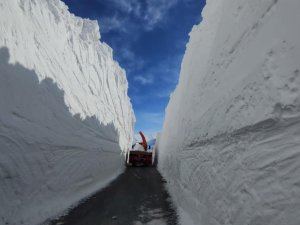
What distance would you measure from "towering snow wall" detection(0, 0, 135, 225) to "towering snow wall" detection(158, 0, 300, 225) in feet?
14.5

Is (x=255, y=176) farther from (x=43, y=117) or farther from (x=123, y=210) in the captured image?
(x=43, y=117)

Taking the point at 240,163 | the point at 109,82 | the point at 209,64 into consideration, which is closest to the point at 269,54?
the point at 240,163

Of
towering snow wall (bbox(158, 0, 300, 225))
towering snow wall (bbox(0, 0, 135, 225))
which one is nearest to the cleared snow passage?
towering snow wall (bbox(158, 0, 300, 225))

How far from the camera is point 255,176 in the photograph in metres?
3.41

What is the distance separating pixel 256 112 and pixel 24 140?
19.1ft

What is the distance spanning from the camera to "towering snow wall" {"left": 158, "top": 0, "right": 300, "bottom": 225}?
110 inches

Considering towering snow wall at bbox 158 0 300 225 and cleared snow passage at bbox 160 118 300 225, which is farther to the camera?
towering snow wall at bbox 158 0 300 225

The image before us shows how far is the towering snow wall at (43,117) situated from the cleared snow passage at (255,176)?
4471 millimetres

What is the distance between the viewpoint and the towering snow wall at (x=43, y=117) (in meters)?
6.55

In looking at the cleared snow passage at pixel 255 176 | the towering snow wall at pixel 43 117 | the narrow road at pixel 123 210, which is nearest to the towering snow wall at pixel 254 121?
the cleared snow passage at pixel 255 176

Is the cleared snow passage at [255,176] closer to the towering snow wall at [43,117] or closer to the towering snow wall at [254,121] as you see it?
the towering snow wall at [254,121]

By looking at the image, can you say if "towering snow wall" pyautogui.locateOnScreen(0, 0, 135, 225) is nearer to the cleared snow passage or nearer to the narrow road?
the narrow road

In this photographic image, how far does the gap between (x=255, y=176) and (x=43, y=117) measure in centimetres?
711

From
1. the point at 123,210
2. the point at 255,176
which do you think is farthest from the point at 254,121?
the point at 123,210
